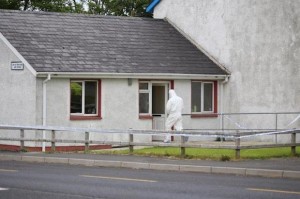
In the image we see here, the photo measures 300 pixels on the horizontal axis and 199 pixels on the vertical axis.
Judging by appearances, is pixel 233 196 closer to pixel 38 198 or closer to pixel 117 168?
pixel 38 198

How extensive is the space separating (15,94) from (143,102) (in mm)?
5416

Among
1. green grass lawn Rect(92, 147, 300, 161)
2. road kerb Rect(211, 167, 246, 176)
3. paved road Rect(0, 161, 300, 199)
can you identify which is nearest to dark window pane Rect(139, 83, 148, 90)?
A: green grass lawn Rect(92, 147, 300, 161)

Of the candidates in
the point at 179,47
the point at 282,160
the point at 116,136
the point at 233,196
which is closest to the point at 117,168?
the point at 282,160

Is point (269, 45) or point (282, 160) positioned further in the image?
point (269, 45)

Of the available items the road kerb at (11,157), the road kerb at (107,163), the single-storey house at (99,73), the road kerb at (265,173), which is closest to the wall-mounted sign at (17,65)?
the single-storey house at (99,73)

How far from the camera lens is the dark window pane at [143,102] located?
30.3 meters

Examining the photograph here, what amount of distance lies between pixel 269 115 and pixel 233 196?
16.4 meters

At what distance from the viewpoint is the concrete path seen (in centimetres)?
1834

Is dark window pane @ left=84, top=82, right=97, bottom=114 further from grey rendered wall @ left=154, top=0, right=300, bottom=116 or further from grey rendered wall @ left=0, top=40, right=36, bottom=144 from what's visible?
grey rendered wall @ left=154, top=0, right=300, bottom=116

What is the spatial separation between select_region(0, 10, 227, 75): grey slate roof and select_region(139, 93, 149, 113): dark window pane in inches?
46.3

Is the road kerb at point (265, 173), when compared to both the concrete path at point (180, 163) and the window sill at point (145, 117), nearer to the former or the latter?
the concrete path at point (180, 163)

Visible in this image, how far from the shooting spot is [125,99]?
29391 millimetres

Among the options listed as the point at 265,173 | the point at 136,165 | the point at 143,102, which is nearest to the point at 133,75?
the point at 143,102

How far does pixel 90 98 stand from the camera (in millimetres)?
28812
